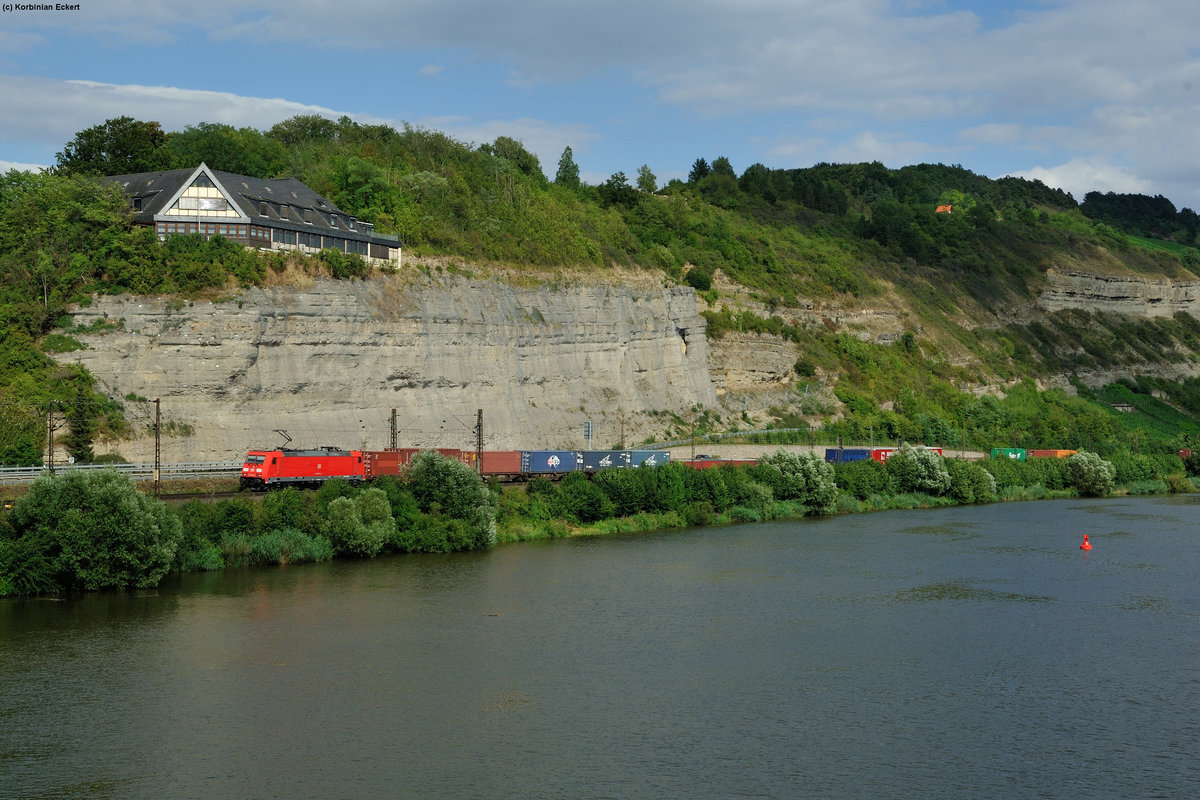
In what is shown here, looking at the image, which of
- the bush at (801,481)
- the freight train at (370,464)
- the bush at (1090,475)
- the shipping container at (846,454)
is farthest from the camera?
the bush at (1090,475)

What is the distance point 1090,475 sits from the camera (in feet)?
267

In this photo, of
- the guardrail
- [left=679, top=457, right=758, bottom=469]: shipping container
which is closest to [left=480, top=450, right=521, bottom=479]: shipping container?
[left=679, top=457, right=758, bottom=469]: shipping container

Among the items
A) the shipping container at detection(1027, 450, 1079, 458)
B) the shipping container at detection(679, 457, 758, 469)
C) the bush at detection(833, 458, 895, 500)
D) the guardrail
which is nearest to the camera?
the guardrail

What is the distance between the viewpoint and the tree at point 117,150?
66125 mm

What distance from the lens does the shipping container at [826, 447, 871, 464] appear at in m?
74.2

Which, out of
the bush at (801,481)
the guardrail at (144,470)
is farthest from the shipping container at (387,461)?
the bush at (801,481)

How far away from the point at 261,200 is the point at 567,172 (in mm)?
44561

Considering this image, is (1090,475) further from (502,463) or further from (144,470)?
(144,470)

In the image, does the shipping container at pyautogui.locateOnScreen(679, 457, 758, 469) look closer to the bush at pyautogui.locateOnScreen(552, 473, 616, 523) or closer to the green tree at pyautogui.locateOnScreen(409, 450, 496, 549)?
the bush at pyautogui.locateOnScreen(552, 473, 616, 523)

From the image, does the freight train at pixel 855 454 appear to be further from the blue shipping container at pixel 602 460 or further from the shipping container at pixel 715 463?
the blue shipping container at pixel 602 460

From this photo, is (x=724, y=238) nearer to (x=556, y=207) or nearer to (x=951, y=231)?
(x=556, y=207)

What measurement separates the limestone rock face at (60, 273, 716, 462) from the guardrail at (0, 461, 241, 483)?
2595 millimetres

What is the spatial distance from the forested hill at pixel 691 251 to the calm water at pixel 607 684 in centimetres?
1816

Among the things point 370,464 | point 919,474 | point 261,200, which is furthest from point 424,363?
point 919,474
